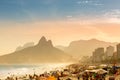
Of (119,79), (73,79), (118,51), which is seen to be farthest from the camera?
(118,51)

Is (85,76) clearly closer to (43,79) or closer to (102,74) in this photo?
(102,74)

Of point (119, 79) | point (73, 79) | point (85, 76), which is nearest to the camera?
point (119, 79)

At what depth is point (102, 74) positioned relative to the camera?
47.2 metres

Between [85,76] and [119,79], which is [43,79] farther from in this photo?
[119,79]

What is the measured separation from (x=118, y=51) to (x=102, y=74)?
495ft

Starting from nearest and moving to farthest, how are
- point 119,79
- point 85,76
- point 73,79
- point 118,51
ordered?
point 119,79 < point 73,79 < point 85,76 < point 118,51

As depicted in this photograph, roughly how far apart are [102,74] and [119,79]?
8828mm

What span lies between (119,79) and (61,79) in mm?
9690

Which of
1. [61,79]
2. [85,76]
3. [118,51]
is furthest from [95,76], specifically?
[118,51]

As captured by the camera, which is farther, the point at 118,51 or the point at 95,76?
the point at 118,51

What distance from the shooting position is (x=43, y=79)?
152 feet

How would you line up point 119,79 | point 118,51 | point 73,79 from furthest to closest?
1. point 118,51
2. point 73,79
3. point 119,79

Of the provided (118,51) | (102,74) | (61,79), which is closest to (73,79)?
(61,79)

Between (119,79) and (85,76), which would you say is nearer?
(119,79)
